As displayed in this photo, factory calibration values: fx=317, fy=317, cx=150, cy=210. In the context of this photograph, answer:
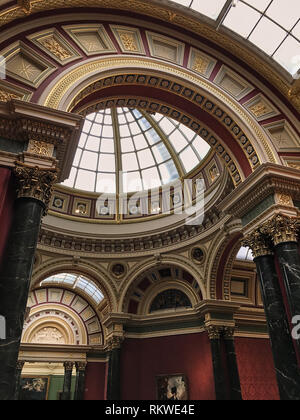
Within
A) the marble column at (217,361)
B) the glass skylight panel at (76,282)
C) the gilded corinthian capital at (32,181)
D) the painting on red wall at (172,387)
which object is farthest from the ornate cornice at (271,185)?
the glass skylight panel at (76,282)

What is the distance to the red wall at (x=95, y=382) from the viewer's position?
18750 millimetres

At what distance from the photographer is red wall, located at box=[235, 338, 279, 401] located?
1459 cm

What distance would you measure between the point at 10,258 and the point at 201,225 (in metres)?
11.3

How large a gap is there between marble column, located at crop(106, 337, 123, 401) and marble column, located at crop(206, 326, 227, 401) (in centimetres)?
481

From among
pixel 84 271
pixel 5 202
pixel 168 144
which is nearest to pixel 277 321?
pixel 5 202

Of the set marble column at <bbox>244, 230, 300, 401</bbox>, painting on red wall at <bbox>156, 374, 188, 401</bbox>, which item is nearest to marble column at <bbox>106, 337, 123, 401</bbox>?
painting on red wall at <bbox>156, 374, 188, 401</bbox>

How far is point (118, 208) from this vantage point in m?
18.5

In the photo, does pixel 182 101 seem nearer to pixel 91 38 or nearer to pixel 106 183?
pixel 91 38

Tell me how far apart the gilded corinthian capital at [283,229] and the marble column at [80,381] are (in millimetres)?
16335

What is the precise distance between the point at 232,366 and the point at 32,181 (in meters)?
12.3

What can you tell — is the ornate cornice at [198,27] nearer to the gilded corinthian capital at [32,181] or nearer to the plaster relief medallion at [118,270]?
the gilded corinthian capital at [32,181]

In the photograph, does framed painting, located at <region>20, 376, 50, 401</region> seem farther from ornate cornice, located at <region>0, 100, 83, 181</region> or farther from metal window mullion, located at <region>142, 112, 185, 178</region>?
ornate cornice, located at <region>0, 100, 83, 181</region>

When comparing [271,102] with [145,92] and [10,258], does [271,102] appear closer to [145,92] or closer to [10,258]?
[145,92]

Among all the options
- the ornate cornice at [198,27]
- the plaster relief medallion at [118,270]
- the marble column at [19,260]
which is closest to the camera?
the marble column at [19,260]
